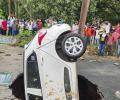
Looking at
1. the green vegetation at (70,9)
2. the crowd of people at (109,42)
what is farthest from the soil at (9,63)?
the green vegetation at (70,9)

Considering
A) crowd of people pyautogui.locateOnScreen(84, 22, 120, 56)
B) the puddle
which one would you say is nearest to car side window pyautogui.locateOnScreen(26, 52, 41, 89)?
the puddle

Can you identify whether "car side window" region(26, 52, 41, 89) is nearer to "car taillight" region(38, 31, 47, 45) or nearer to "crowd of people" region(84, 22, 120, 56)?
"car taillight" region(38, 31, 47, 45)

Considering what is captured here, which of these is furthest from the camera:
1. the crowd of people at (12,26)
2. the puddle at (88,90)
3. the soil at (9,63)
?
the crowd of people at (12,26)

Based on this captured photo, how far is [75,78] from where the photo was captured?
26.3 feet

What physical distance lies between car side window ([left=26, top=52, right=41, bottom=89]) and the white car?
0.01 metres

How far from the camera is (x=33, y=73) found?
27.4 feet

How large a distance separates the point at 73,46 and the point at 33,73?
2.94 ft

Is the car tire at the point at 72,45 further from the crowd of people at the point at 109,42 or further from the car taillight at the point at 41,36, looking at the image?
the crowd of people at the point at 109,42

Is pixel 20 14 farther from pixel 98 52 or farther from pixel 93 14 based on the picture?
pixel 98 52

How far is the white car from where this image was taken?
312 inches

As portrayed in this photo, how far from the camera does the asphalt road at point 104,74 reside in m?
14.1

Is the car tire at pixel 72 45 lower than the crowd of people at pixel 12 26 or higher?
lower

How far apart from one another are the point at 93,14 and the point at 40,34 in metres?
28.2

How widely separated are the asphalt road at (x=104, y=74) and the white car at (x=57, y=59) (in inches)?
186
